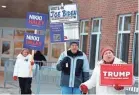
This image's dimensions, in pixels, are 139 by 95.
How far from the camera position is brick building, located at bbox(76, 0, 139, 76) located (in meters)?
13.8

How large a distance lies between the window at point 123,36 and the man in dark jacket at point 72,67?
6.02 m

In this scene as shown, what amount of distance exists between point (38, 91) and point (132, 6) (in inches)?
175

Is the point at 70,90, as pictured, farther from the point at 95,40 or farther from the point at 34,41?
the point at 95,40

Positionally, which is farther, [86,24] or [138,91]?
[86,24]

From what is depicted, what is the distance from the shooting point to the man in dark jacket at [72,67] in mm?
8414

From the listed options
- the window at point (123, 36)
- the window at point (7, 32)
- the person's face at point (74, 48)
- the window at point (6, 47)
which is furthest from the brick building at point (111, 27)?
the window at point (6, 47)

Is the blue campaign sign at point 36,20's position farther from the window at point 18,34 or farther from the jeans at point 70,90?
the window at point 18,34

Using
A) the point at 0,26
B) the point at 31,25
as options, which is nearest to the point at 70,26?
the point at 31,25

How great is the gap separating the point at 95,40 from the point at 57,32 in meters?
5.93

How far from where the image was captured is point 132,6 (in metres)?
13.9

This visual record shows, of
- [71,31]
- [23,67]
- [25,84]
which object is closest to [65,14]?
[71,31]

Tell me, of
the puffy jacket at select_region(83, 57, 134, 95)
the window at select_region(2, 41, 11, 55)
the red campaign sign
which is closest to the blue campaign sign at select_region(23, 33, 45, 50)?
the puffy jacket at select_region(83, 57, 134, 95)

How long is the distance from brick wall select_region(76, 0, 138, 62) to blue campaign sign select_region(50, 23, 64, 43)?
3.57m

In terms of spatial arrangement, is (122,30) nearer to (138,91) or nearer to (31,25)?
(31,25)
